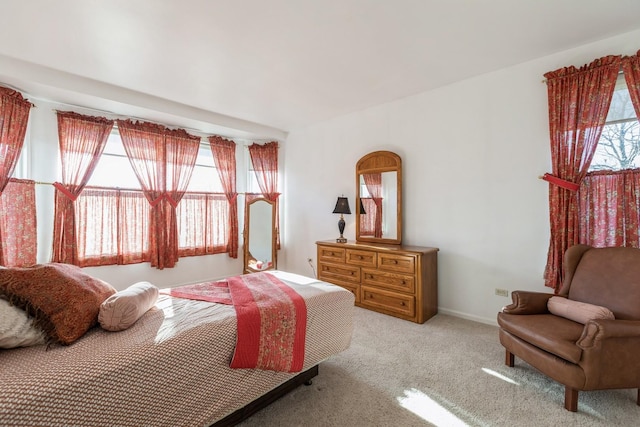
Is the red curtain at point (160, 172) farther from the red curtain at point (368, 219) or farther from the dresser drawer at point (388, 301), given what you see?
the dresser drawer at point (388, 301)

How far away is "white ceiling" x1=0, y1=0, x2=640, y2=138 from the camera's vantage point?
2100 millimetres

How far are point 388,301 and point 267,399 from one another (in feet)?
6.59

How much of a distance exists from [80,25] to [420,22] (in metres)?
2.78

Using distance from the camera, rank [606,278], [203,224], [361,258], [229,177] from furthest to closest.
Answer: [229,177]
[203,224]
[361,258]
[606,278]

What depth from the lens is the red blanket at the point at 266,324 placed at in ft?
5.24

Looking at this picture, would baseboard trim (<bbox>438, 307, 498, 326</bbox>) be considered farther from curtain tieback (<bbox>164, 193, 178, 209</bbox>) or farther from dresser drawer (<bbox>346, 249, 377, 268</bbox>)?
curtain tieback (<bbox>164, 193, 178, 209</bbox>)

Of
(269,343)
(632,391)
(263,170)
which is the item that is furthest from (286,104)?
(632,391)

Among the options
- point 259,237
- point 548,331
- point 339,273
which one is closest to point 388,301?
point 339,273

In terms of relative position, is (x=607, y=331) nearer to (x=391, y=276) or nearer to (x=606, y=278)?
(x=606, y=278)

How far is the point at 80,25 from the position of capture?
2.27m

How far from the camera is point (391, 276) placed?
3.36 meters

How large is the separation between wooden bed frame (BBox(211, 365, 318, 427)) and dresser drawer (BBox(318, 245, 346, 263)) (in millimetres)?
1930

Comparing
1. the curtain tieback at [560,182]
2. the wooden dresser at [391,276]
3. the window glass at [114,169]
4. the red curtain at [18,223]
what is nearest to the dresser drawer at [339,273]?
the wooden dresser at [391,276]

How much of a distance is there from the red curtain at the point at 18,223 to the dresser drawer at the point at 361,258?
382 cm
